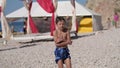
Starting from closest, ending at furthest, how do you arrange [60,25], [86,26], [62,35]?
[60,25] → [62,35] → [86,26]

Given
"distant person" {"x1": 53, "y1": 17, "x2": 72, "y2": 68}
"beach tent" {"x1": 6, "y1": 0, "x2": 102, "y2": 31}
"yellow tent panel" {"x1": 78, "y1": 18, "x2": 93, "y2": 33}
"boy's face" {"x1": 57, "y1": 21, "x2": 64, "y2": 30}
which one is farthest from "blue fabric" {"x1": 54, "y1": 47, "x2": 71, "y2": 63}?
"yellow tent panel" {"x1": 78, "y1": 18, "x2": 93, "y2": 33}

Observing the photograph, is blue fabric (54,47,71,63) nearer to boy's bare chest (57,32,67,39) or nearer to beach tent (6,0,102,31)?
boy's bare chest (57,32,67,39)

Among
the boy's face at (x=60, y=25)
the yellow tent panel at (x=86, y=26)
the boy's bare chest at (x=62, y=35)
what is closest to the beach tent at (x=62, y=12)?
the yellow tent panel at (x=86, y=26)

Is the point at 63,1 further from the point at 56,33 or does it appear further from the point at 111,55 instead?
the point at 56,33

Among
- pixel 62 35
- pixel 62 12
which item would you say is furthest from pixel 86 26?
pixel 62 35

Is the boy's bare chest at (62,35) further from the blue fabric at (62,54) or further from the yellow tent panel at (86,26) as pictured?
the yellow tent panel at (86,26)

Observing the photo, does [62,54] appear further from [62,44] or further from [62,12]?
[62,12]

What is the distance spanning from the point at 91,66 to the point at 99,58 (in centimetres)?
153

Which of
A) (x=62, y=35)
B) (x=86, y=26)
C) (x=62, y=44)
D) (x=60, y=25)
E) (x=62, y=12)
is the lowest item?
(x=86, y=26)

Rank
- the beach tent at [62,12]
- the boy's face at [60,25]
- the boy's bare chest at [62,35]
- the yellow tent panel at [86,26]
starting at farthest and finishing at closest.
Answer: the yellow tent panel at [86,26] < the beach tent at [62,12] < the boy's bare chest at [62,35] < the boy's face at [60,25]

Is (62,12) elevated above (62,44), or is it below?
below

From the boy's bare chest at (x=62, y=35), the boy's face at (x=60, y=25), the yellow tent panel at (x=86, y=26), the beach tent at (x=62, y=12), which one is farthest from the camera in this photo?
the yellow tent panel at (x=86, y=26)

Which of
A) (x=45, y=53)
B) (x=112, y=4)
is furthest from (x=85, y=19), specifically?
(x=112, y=4)

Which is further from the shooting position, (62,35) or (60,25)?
(62,35)
